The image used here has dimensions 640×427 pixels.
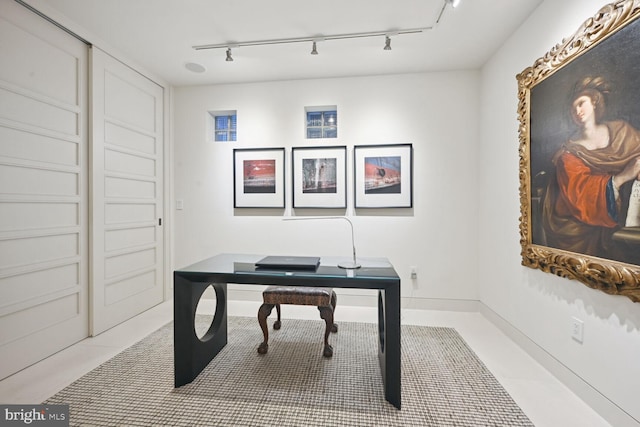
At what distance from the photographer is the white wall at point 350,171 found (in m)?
3.06

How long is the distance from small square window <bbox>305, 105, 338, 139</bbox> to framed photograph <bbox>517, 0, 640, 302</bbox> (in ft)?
6.15

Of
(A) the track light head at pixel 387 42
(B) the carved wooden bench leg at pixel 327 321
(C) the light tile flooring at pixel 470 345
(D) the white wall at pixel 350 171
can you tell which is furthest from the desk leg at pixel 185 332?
(A) the track light head at pixel 387 42

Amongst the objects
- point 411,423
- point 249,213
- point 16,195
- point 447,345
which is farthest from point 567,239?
point 16,195

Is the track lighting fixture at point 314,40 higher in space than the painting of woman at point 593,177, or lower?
higher

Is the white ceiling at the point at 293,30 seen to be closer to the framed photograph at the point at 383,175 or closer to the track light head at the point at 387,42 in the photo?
the track light head at the point at 387,42

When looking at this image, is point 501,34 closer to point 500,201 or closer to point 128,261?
point 500,201

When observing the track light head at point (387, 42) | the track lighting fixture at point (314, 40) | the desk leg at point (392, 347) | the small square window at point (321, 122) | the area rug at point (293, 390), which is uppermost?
the track lighting fixture at point (314, 40)

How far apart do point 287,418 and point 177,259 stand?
263cm

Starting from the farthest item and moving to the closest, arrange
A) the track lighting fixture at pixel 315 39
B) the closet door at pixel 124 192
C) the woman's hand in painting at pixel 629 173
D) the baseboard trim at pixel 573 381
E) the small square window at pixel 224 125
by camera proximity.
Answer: the small square window at pixel 224 125 → the closet door at pixel 124 192 → the track lighting fixture at pixel 315 39 → the baseboard trim at pixel 573 381 → the woman's hand in painting at pixel 629 173

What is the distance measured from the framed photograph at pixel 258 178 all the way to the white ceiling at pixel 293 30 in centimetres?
90

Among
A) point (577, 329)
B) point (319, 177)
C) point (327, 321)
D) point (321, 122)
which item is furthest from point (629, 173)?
point (321, 122)

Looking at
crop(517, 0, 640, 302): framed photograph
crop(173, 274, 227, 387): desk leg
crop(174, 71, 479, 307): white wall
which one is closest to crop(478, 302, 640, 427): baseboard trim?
crop(517, 0, 640, 302): framed photograph

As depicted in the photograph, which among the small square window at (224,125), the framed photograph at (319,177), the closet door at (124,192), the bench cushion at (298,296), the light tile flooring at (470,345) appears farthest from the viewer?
the small square window at (224,125)

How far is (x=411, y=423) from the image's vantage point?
1.46 metres
